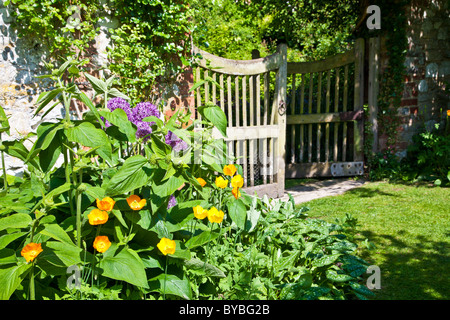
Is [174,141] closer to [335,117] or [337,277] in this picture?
[337,277]

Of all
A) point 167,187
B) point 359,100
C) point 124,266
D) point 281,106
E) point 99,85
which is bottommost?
point 124,266

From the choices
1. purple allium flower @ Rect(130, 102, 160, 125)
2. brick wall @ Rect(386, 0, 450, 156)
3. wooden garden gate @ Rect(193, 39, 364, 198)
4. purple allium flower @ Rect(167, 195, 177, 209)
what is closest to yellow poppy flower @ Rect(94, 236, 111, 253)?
purple allium flower @ Rect(167, 195, 177, 209)

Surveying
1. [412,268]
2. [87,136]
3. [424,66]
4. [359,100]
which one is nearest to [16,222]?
[87,136]

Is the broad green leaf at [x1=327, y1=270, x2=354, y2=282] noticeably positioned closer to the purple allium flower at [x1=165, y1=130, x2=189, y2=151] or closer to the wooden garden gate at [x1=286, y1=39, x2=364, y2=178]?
the purple allium flower at [x1=165, y1=130, x2=189, y2=151]

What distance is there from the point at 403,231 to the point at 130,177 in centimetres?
309

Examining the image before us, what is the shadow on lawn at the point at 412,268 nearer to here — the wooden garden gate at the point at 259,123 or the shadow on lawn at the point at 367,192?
the shadow on lawn at the point at 367,192

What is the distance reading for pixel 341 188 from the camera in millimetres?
5711

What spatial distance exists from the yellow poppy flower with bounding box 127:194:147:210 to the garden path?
352 cm

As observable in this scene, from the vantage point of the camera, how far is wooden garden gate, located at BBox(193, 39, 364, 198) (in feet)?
16.2

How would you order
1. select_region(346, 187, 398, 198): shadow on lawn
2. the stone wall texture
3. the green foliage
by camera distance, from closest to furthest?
select_region(346, 187, 398, 198): shadow on lawn
the stone wall texture
the green foliage

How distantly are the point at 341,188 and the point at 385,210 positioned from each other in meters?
1.21

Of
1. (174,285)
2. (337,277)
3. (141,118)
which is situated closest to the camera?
(174,285)

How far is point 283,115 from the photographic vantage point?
5.29 m

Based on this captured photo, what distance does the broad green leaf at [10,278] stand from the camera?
4.91 feet
